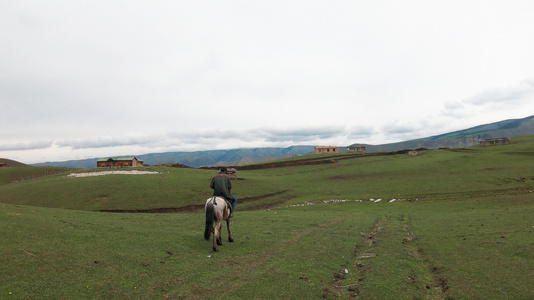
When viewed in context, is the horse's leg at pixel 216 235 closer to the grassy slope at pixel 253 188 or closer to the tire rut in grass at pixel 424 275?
the tire rut in grass at pixel 424 275

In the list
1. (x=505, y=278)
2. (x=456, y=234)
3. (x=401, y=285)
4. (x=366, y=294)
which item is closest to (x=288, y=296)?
(x=366, y=294)

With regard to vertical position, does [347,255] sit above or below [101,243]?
below

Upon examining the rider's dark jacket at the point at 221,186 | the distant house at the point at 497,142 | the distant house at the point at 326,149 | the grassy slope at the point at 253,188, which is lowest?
the grassy slope at the point at 253,188

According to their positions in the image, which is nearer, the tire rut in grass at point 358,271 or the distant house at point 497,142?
the tire rut in grass at point 358,271

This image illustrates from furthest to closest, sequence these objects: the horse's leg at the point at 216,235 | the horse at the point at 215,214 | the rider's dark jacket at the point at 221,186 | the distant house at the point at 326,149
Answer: the distant house at the point at 326,149 → the rider's dark jacket at the point at 221,186 → the horse at the point at 215,214 → the horse's leg at the point at 216,235

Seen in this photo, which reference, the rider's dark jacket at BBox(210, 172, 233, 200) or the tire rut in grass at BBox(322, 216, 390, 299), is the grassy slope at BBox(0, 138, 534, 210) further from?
the rider's dark jacket at BBox(210, 172, 233, 200)

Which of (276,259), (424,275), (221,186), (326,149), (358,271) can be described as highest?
(326,149)

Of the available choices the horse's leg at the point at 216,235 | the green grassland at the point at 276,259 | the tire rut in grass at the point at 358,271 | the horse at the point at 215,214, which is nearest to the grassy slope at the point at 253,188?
the green grassland at the point at 276,259

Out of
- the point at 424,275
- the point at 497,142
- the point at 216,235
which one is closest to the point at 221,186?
the point at 216,235

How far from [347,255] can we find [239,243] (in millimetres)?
5926

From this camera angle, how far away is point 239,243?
1561 centimetres

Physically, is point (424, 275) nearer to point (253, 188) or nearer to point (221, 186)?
point (221, 186)

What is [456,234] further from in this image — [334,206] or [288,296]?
[334,206]

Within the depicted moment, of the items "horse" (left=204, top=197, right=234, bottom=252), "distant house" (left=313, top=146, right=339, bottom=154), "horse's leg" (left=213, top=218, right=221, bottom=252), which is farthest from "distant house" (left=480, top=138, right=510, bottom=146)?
"horse's leg" (left=213, top=218, right=221, bottom=252)
